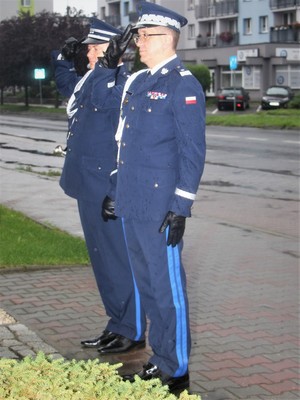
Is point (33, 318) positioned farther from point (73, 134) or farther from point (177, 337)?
point (177, 337)

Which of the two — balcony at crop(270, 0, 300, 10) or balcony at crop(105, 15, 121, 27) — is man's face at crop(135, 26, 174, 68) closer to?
balcony at crop(270, 0, 300, 10)

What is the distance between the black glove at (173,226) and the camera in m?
4.69

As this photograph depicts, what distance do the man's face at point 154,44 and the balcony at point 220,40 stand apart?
68.2m

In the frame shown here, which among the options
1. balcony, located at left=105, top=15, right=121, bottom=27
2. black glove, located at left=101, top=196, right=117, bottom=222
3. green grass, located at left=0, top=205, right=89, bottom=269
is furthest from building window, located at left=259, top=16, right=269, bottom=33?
black glove, located at left=101, top=196, right=117, bottom=222

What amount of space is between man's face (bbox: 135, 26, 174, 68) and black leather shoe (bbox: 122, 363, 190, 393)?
5.40 feet

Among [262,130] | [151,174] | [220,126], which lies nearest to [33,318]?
[151,174]

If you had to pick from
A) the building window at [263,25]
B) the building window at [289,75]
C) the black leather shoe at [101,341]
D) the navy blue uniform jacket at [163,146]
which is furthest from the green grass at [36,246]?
the building window at [263,25]

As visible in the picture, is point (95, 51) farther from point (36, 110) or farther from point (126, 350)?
point (36, 110)

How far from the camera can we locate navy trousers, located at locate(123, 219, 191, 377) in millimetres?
4785

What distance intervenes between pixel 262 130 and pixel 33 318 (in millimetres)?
29844

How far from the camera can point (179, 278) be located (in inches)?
190

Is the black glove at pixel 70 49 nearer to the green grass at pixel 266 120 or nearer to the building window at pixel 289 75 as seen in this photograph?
the green grass at pixel 266 120

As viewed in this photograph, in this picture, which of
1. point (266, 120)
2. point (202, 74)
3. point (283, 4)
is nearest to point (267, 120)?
point (266, 120)

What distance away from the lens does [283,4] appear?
6744 cm
